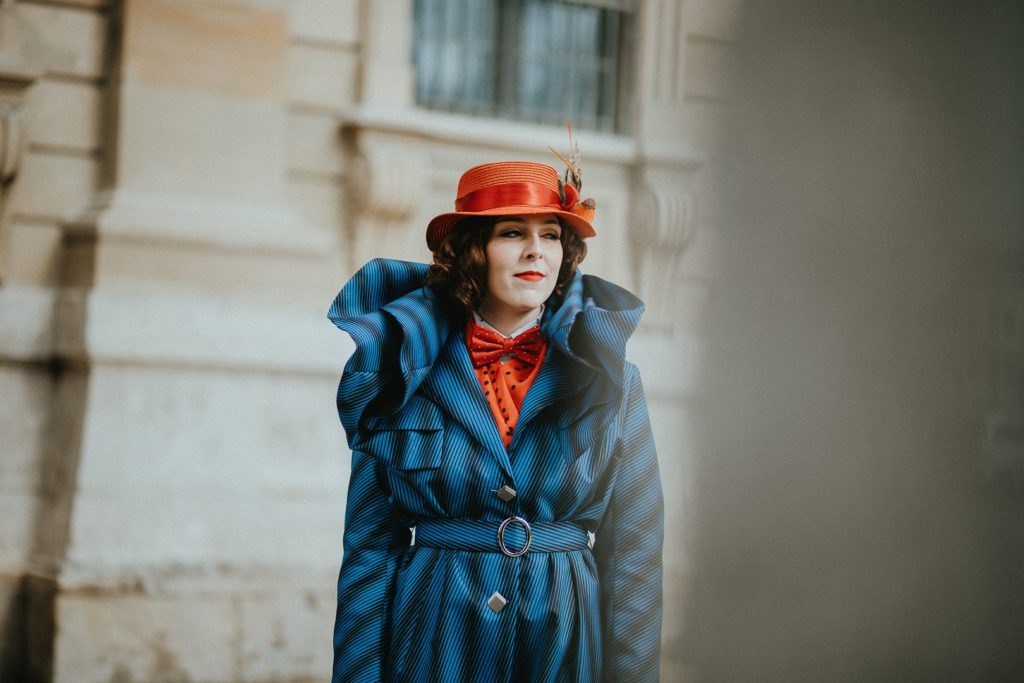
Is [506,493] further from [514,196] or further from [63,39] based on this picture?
[63,39]

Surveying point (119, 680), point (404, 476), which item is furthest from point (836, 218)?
point (404, 476)

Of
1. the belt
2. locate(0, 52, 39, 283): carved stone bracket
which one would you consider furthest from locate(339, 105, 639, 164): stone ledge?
the belt

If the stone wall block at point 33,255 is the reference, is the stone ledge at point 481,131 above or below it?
above

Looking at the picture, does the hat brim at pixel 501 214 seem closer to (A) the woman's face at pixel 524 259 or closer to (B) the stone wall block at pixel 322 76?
(A) the woman's face at pixel 524 259

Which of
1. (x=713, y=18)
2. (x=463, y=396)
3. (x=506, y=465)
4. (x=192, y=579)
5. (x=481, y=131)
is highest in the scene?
(x=713, y=18)

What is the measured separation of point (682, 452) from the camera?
6305 millimetres

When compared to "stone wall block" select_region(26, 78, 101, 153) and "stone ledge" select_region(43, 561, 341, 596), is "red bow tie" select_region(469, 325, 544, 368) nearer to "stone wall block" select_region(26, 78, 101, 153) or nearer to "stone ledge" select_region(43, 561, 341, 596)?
"stone ledge" select_region(43, 561, 341, 596)

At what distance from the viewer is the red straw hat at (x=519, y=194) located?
2402 millimetres

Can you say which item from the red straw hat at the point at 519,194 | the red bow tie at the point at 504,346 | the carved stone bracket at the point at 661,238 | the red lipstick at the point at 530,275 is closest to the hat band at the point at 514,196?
the red straw hat at the point at 519,194

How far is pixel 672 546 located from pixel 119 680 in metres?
2.73

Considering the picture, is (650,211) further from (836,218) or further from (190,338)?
(190,338)

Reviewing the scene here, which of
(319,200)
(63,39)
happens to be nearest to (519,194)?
(319,200)

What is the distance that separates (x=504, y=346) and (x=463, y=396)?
0.45ft

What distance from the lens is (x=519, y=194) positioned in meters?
2.40
